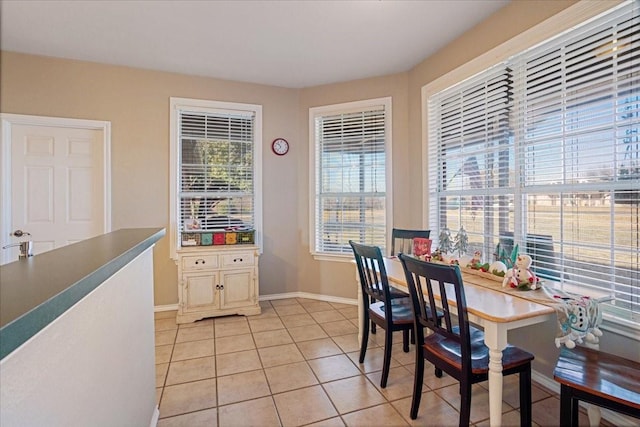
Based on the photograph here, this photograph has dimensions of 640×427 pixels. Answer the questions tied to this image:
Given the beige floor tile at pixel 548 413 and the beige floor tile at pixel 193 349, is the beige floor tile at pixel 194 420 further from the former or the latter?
the beige floor tile at pixel 548 413

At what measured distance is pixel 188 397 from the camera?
2086 millimetres

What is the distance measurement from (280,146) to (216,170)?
840mm

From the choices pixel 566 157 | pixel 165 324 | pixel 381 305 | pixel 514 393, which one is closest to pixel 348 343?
pixel 381 305

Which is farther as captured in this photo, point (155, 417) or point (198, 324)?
point (198, 324)

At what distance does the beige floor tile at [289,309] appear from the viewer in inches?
143

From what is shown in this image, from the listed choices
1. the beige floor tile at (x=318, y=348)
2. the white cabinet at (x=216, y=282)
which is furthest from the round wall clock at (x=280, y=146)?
the beige floor tile at (x=318, y=348)

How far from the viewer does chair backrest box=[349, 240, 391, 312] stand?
2.15 metres

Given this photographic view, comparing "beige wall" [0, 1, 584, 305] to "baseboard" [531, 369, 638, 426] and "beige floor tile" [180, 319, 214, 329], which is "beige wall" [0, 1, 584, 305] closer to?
"beige floor tile" [180, 319, 214, 329]

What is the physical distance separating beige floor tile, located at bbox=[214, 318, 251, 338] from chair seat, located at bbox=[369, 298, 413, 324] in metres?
1.38

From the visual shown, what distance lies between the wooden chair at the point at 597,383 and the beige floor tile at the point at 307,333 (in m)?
1.90

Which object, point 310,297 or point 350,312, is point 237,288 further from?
point 350,312

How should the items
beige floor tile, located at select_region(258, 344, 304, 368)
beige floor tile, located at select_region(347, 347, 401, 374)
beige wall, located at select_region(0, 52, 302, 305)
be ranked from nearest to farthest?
beige floor tile, located at select_region(347, 347, 401, 374)
beige floor tile, located at select_region(258, 344, 304, 368)
beige wall, located at select_region(0, 52, 302, 305)

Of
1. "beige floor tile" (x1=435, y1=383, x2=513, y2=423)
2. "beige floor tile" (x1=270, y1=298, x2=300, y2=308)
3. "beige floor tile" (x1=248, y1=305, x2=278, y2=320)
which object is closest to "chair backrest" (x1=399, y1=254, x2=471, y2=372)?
"beige floor tile" (x1=435, y1=383, x2=513, y2=423)

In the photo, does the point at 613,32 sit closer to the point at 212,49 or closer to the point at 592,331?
the point at 592,331
